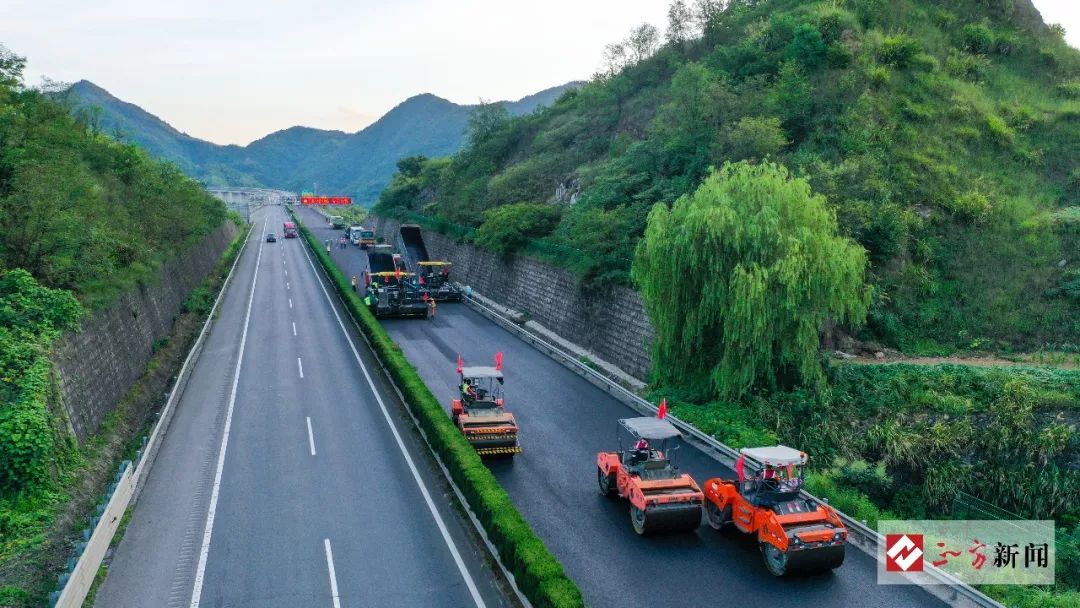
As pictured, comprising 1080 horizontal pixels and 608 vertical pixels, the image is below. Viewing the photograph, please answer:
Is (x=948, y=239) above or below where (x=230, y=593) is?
above

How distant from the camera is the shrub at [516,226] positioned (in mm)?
44750

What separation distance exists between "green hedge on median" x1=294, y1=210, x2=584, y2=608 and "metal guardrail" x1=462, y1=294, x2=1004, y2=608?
21.3ft

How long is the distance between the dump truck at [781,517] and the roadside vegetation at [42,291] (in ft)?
46.2

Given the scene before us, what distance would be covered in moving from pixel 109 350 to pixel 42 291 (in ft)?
12.6

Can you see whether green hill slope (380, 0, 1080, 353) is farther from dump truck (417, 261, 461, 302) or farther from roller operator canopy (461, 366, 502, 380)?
roller operator canopy (461, 366, 502, 380)

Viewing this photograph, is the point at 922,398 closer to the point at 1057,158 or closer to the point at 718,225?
the point at 718,225

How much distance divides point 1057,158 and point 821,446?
83.1 feet

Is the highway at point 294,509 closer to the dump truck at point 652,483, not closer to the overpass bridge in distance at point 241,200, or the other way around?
the dump truck at point 652,483

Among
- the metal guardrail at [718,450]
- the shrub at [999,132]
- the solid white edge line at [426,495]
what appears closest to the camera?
the metal guardrail at [718,450]

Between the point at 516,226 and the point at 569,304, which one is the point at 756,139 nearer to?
the point at 569,304

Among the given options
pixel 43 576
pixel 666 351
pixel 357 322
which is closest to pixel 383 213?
pixel 357 322

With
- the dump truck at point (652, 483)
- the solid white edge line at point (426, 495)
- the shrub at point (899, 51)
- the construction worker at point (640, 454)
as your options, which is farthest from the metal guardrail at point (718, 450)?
the shrub at point (899, 51)

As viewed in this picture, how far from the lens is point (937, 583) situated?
495 inches

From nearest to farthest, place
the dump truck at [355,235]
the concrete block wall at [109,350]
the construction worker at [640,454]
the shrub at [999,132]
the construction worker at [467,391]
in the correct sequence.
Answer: the construction worker at [640,454] < the concrete block wall at [109,350] < the construction worker at [467,391] < the shrub at [999,132] < the dump truck at [355,235]
